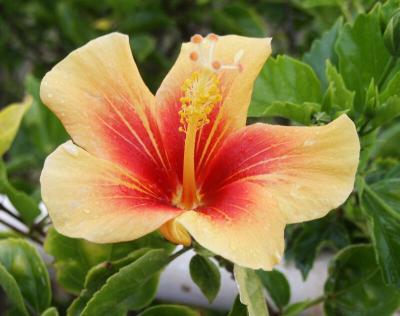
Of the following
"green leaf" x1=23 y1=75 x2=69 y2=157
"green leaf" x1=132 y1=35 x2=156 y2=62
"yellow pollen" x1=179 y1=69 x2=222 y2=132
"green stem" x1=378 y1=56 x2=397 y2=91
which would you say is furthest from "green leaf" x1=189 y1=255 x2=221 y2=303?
"green leaf" x1=132 y1=35 x2=156 y2=62

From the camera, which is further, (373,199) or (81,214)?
(373,199)

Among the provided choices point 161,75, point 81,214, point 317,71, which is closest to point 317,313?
point 317,71

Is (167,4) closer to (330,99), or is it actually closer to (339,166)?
(330,99)

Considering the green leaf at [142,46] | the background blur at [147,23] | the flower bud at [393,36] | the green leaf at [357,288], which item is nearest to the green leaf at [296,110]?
the flower bud at [393,36]

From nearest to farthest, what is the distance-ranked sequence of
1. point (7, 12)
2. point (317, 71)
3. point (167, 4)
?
1. point (317, 71)
2. point (167, 4)
3. point (7, 12)

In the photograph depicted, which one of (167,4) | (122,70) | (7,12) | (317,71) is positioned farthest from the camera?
(7,12)

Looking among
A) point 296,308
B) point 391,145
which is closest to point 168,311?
point 296,308

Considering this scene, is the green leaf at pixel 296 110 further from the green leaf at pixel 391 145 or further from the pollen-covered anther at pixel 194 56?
the green leaf at pixel 391 145
